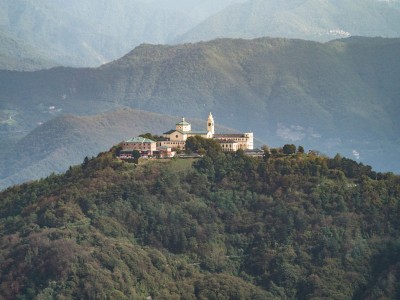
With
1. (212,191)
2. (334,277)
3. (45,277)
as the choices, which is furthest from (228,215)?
(45,277)

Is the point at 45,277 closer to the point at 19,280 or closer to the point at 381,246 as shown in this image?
the point at 19,280

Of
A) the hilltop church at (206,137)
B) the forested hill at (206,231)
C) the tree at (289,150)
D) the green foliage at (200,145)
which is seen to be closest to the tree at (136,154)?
the forested hill at (206,231)

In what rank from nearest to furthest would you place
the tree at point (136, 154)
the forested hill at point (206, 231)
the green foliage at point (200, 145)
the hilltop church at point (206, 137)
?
the forested hill at point (206, 231) → the tree at point (136, 154) → the green foliage at point (200, 145) → the hilltop church at point (206, 137)

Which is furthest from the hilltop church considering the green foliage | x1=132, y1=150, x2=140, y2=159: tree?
x1=132, y1=150, x2=140, y2=159: tree

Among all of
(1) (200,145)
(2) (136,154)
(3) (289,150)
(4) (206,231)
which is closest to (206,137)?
(1) (200,145)

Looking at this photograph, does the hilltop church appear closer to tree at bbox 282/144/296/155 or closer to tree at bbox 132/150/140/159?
tree at bbox 282/144/296/155

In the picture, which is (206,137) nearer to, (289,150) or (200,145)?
(200,145)

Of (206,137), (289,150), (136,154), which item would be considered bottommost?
(136,154)

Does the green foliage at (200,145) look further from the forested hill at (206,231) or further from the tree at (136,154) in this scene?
the tree at (136,154)
